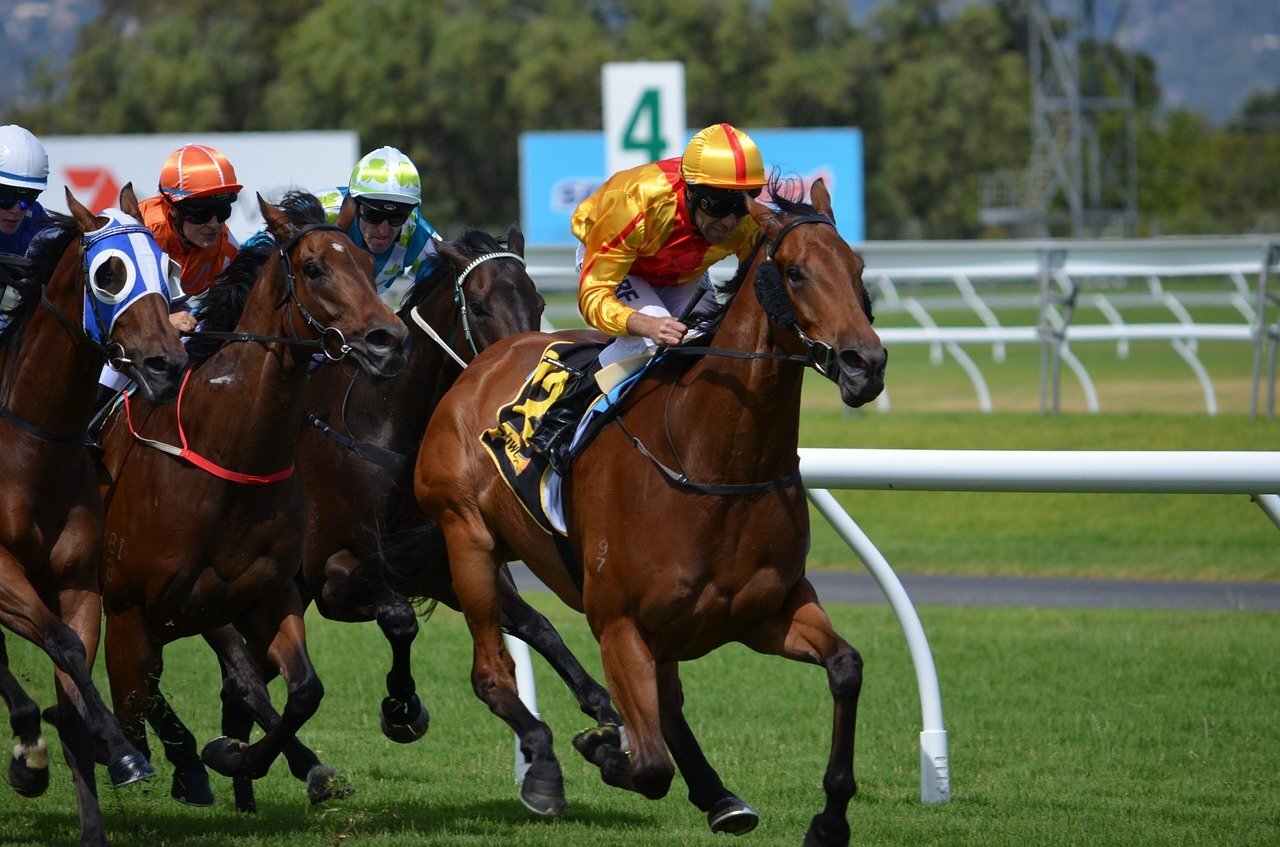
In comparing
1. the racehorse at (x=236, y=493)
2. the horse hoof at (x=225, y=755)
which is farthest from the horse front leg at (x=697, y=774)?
the horse hoof at (x=225, y=755)

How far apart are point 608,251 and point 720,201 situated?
1.14 feet

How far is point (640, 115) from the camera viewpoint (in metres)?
10.6

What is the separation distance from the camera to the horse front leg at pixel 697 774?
4344 mm

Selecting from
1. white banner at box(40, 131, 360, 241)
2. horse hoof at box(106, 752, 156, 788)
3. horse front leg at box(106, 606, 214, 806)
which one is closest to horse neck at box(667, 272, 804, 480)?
horse hoof at box(106, 752, 156, 788)

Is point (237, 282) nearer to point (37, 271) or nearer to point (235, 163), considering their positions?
point (37, 271)

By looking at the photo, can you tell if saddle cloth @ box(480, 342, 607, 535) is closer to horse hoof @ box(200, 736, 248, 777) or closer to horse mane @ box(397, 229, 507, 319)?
horse mane @ box(397, 229, 507, 319)

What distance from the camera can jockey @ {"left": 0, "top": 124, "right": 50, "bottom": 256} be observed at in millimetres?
4852

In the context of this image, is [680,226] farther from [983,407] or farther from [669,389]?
[983,407]

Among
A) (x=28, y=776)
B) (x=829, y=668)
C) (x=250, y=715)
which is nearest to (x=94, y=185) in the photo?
(x=250, y=715)

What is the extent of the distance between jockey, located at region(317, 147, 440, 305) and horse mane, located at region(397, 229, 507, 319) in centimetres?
6

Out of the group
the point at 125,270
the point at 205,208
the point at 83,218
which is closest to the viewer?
the point at 125,270

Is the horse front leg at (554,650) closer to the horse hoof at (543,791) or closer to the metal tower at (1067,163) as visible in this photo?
the horse hoof at (543,791)

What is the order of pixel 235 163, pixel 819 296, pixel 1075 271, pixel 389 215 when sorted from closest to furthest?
pixel 819 296 < pixel 389 215 < pixel 1075 271 < pixel 235 163

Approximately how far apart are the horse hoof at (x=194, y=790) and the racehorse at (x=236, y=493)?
164 mm
